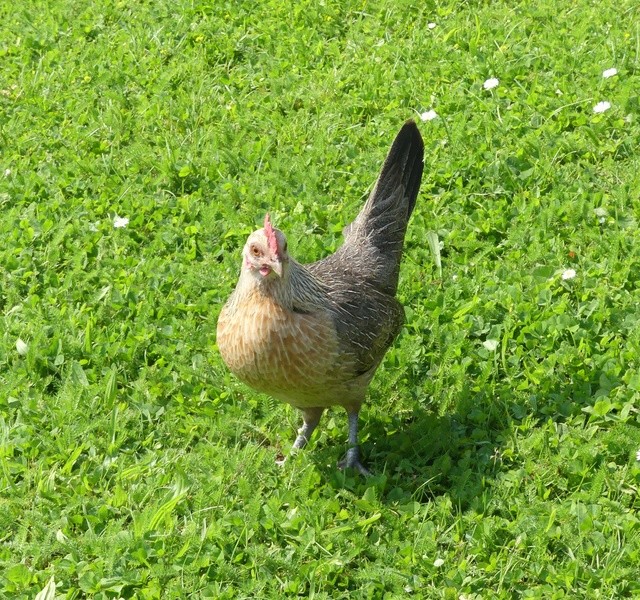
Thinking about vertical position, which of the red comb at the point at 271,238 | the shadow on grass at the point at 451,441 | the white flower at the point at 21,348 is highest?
the red comb at the point at 271,238

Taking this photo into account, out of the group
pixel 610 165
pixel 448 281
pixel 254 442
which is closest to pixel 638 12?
pixel 610 165

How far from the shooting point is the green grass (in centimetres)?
473

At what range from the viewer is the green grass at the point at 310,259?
4730 mm

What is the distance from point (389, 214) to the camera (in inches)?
229

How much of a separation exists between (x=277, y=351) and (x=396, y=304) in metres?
1.09

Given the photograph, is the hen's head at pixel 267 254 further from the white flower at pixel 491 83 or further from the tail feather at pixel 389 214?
the white flower at pixel 491 83

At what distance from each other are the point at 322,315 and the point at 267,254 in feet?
1.79

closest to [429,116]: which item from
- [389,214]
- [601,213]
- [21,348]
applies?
[601,213]

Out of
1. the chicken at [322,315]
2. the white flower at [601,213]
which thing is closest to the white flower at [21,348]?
the chicken at [322,315]

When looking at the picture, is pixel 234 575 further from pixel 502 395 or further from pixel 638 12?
pixel 638 12

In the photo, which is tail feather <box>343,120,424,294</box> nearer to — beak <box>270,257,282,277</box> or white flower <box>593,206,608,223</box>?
beak <box>270,257,282,277</box>

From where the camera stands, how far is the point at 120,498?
16.3 feet

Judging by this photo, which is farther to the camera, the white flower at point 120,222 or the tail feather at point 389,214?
the white flower at point 120,222

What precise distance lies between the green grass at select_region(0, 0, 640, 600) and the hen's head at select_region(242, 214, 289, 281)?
1139 millimetres
